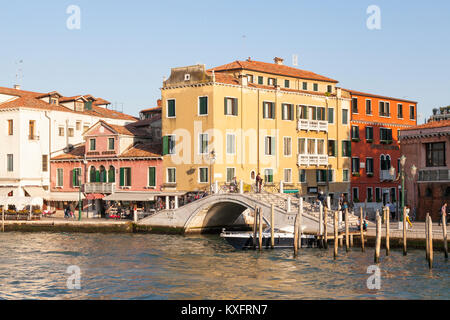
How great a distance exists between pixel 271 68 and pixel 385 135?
11.5 m

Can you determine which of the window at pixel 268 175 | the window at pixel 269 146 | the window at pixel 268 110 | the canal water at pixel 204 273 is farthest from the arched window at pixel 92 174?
the canal water at pixel 204 273

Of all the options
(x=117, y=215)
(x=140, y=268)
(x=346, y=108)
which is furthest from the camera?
(x=346, y=108)

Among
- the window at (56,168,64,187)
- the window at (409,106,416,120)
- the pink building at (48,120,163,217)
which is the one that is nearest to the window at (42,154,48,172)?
the pink building at (48,120,163,217)

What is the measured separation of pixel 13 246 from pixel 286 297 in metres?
19.9

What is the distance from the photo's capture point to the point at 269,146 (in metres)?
48.2

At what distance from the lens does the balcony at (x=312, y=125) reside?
4978 centimetres

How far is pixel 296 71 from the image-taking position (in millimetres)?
54812

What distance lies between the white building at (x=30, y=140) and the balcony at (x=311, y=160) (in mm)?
19355

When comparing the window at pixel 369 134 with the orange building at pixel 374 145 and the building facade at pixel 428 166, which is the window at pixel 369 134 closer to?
the orange building at pixel 374 145

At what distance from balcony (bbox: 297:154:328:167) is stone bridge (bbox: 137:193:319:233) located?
6.65m

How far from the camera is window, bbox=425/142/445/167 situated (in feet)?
130

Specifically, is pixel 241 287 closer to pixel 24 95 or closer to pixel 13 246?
pixel 13 246

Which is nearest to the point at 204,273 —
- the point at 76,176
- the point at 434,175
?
the point at 434,175
